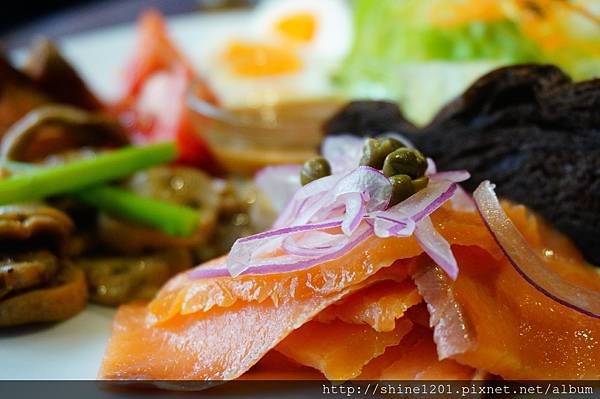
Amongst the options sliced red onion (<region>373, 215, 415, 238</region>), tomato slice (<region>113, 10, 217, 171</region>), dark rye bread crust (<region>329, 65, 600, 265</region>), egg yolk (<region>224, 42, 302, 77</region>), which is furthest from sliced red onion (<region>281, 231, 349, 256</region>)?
egg yolk (<region>224, 42, 302, 77</region>)

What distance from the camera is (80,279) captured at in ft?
9.28

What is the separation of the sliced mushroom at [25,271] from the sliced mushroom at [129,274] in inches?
11.5

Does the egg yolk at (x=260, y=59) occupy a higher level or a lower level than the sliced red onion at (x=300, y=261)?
lower

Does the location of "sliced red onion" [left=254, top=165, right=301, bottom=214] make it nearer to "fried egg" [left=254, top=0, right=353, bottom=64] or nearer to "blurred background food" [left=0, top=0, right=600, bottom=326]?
"blurred background food" [left=0, top=0, right=600, bottom=326]

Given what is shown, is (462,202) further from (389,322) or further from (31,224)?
(31,224)

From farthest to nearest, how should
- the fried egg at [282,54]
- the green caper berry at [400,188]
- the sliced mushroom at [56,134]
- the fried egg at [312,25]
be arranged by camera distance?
1. the fried egg at [312,25]
2. the fried egg at [282,54]
3. the sliced mushroom at [56,134]
4. the green caper berry at [400,188]

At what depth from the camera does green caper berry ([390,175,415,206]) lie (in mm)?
2164

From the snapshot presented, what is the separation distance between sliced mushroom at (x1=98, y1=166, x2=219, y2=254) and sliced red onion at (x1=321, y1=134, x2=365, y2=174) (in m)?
0.81

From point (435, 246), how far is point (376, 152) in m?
0.43

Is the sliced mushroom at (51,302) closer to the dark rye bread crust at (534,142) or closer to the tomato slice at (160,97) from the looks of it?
the dark rye bread crust at (534,142)

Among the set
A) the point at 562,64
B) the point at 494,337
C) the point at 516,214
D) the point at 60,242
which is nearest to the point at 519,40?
the point at 562,64

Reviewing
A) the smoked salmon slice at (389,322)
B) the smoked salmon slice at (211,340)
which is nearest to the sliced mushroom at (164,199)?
the smoked salmon slice at (211,340)

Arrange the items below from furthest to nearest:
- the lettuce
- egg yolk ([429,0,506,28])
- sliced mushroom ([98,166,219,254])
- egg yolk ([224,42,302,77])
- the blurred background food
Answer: egg yolk ([224,42,302,77])
egg yolk ([429,0,506,28])
the lettuce
sliced mushroom ([98,166,219,254])
the blurred background food

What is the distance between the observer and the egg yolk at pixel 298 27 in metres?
6.37
